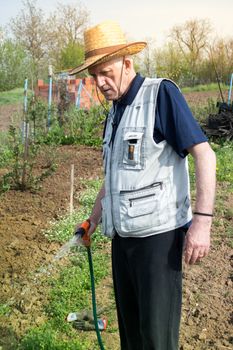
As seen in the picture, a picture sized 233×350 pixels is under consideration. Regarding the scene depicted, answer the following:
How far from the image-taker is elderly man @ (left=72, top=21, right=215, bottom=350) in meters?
1.85

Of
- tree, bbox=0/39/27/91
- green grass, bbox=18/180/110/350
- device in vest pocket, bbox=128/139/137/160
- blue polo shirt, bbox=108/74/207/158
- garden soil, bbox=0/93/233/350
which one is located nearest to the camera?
blue polo shirt, bbox=108/74/207/158

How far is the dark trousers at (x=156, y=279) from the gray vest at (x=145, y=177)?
0.06 metres

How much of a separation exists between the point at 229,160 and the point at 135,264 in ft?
20.7

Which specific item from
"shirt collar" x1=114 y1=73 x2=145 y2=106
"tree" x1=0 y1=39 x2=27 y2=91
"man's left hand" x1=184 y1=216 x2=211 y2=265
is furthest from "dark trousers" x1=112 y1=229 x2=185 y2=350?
"tree" x1=0 y1=39 x2=27 y2=91

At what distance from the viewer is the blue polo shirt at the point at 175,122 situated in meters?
1.81

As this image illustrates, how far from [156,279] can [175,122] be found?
693 mm

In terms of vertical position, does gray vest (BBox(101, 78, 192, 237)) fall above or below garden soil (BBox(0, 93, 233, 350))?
above

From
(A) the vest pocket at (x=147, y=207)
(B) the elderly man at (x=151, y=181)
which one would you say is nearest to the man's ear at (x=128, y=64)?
(B) the elderly man at (x=151, y=181)

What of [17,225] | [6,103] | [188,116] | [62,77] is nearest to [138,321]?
[188,116]

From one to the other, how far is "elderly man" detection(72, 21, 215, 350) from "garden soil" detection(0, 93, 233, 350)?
46.2 inches

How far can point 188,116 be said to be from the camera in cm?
182

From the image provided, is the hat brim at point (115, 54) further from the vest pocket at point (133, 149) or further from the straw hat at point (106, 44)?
the vest pocket at point (133, 149)

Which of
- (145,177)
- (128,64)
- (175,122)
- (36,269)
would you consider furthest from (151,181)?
(36,269)

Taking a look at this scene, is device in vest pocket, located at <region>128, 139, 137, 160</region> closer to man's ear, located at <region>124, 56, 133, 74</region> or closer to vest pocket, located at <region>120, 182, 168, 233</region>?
vest pocket, located at <region>120, 182, 168, 233</region>
